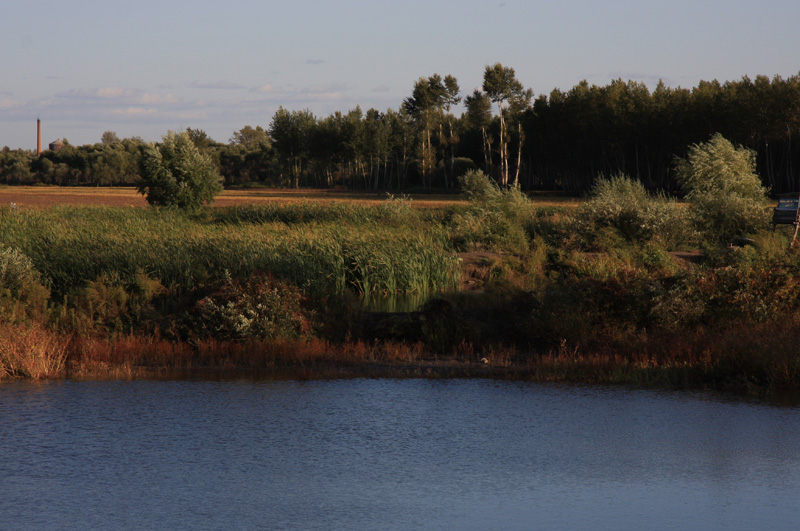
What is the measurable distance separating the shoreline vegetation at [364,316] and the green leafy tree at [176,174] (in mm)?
22657

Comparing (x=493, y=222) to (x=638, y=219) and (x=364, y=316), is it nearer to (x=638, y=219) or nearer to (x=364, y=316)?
(x=638, y=219)

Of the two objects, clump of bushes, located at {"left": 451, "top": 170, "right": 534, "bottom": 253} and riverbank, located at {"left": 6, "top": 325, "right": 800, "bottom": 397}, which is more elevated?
clump of bushes, located at {"left": 451, "top": 170, "right": 534, "bottom": 253}

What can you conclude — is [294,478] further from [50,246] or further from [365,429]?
[50,246]

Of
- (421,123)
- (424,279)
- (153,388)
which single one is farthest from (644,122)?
(153,388)

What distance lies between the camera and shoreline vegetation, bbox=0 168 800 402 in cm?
1355

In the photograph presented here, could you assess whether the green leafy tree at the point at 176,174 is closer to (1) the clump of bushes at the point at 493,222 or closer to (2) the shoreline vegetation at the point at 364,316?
(1) the clump of bushes at the point at 493,222

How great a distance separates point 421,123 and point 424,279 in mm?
89348

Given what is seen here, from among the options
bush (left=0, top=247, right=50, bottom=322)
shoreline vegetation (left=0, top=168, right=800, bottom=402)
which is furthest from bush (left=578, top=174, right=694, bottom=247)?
bush (left=0, top=247, right=50, bottom=322)

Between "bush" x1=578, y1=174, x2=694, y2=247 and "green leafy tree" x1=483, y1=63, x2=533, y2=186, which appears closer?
"bush" x1=578, y1=174, x2=694, y2=247

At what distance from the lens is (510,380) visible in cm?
1319

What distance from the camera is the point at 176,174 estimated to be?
4722 cm

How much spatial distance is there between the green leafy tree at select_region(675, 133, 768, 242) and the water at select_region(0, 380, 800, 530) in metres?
23.8

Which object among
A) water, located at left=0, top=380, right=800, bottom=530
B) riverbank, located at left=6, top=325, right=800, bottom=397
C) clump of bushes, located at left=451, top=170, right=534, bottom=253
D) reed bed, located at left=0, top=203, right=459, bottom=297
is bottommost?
water, located at left=0, top=380, right=800, bottom=530

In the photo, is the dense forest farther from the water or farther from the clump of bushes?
the water
